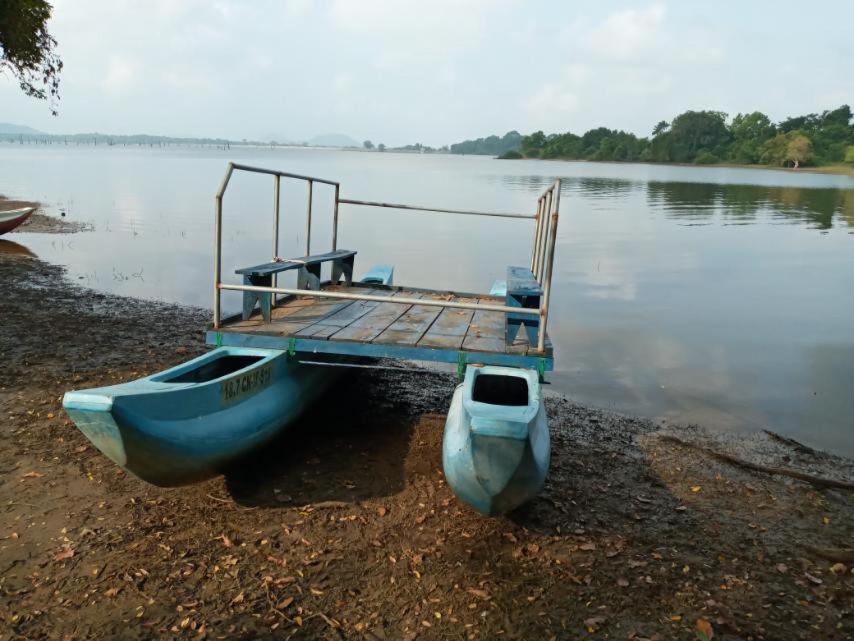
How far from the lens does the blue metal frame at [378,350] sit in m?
5.46

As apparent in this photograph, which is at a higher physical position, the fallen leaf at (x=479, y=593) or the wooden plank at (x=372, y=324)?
the wooden plank at (x=372, y=324)

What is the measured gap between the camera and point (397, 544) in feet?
14.8

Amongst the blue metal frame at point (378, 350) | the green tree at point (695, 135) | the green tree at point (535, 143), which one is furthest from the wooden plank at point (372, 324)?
the green tree at point (535, 143)

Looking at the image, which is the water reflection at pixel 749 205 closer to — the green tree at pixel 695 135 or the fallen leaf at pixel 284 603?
the fallen leaf at pixel 284 603

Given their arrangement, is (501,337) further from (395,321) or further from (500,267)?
(500,267)

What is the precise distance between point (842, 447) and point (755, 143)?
123804mm

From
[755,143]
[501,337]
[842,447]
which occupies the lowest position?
Result: [842,447]

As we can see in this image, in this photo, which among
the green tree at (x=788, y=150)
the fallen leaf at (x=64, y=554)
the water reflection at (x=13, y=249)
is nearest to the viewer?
the fallen leaf at (x=64, y=554)

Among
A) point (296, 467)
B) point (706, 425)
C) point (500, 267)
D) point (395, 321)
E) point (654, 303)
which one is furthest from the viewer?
point (500, 267)

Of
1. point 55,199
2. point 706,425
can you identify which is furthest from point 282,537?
point 55,199

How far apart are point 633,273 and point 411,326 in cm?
1391

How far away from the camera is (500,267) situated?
1905 centimetres

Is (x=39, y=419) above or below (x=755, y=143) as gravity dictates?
below

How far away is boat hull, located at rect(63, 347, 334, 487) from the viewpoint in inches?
155
